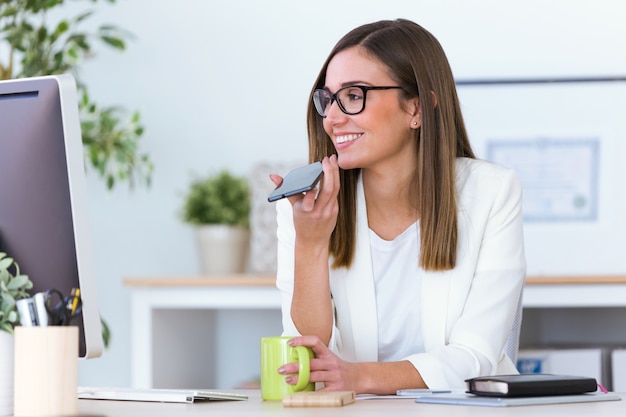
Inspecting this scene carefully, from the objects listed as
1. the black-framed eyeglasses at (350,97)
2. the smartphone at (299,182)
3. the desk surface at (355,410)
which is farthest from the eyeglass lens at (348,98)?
the desk surface at (355,410)

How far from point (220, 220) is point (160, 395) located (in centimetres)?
162

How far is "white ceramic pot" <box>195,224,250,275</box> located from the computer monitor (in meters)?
1.72

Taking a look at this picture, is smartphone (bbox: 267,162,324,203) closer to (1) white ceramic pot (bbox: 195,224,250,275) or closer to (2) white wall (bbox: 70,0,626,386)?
(1) white ceramic pot (bbox: 195,224,250,275)

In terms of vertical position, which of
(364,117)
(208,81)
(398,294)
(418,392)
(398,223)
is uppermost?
(208,81)

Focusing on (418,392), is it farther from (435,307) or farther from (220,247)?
(220,247)

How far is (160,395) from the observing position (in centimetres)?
147

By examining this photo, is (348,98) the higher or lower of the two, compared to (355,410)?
higher

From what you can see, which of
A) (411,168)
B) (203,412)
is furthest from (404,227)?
(203,412)

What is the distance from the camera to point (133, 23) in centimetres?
335

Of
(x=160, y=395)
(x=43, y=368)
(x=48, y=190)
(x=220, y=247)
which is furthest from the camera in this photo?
(x=220, y=247)

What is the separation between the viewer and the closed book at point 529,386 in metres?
1.36

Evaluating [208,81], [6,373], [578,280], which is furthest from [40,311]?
[208,81]

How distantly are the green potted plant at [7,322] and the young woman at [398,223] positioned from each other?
673 mm

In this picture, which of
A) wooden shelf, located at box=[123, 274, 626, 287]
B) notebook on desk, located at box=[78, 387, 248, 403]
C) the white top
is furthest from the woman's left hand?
wooden shelf, located at box=[123, 274, 626, 287]
